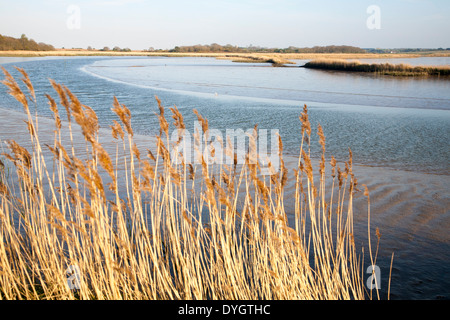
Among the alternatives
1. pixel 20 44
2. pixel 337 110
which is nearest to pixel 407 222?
pixel 337 110

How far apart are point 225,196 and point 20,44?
111m

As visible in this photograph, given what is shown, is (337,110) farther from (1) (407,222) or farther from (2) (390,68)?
(2) (390,68)

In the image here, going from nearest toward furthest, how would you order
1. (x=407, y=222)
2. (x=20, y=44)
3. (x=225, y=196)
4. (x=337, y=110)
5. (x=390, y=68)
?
(x=225, y=196) < (x=407, y=222) < (x=337, y=110) < (x=390, y=68) < (x=20, y=44)

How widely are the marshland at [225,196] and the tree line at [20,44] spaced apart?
255ft

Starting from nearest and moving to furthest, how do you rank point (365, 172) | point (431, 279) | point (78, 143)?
point (431, 279), point (365, 172), point (78, 143)

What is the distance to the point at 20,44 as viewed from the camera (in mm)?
97375

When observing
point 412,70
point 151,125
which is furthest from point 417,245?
point 412,70

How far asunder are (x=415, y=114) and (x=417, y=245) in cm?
1336

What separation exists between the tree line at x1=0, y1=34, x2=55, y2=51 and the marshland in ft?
255

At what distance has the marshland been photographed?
9.62ft

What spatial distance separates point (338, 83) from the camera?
2927 centimetres

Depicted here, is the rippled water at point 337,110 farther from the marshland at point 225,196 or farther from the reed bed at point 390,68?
the reed bed at point 390,68

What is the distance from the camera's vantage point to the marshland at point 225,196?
9.62ft

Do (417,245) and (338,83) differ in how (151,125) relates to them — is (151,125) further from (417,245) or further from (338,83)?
(338,83)
